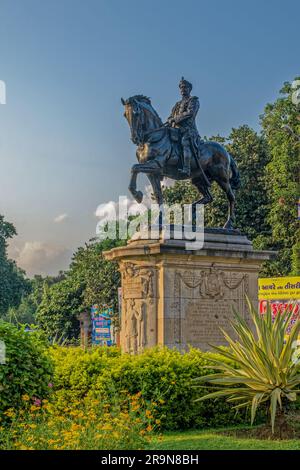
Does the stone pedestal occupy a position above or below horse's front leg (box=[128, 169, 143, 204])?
below

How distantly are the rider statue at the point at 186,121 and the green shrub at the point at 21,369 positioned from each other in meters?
6.90

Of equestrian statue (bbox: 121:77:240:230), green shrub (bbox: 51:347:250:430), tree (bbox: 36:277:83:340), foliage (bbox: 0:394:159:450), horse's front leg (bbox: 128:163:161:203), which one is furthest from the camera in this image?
tree (bbox: 36:277:83:340)

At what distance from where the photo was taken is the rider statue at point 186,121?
52.9ft

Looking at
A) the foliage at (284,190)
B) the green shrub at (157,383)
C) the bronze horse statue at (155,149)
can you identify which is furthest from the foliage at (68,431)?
the foliage at (284,190)

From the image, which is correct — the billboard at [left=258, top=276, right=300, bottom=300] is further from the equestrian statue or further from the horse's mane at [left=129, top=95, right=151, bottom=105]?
the horse's mane at [left=129, top=95, right=151, bottom=105]

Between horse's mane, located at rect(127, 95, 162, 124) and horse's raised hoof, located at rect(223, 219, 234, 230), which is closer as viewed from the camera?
horse's mane, located at rect(127, 95, 162, 124)

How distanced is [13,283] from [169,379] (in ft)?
134

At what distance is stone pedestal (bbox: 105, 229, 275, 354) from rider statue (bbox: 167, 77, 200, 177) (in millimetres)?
1719

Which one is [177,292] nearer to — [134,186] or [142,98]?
[134,186]

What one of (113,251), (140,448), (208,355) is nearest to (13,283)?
(113,251)

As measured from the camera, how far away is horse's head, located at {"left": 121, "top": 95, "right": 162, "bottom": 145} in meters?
15.8

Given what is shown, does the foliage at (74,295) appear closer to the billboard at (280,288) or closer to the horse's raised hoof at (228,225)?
the billboard at (280,288)

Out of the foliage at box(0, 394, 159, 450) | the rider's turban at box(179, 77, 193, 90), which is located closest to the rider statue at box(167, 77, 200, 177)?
the rider's turban at box(179, 77, 193, 90)

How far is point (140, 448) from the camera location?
8469 millimetres
